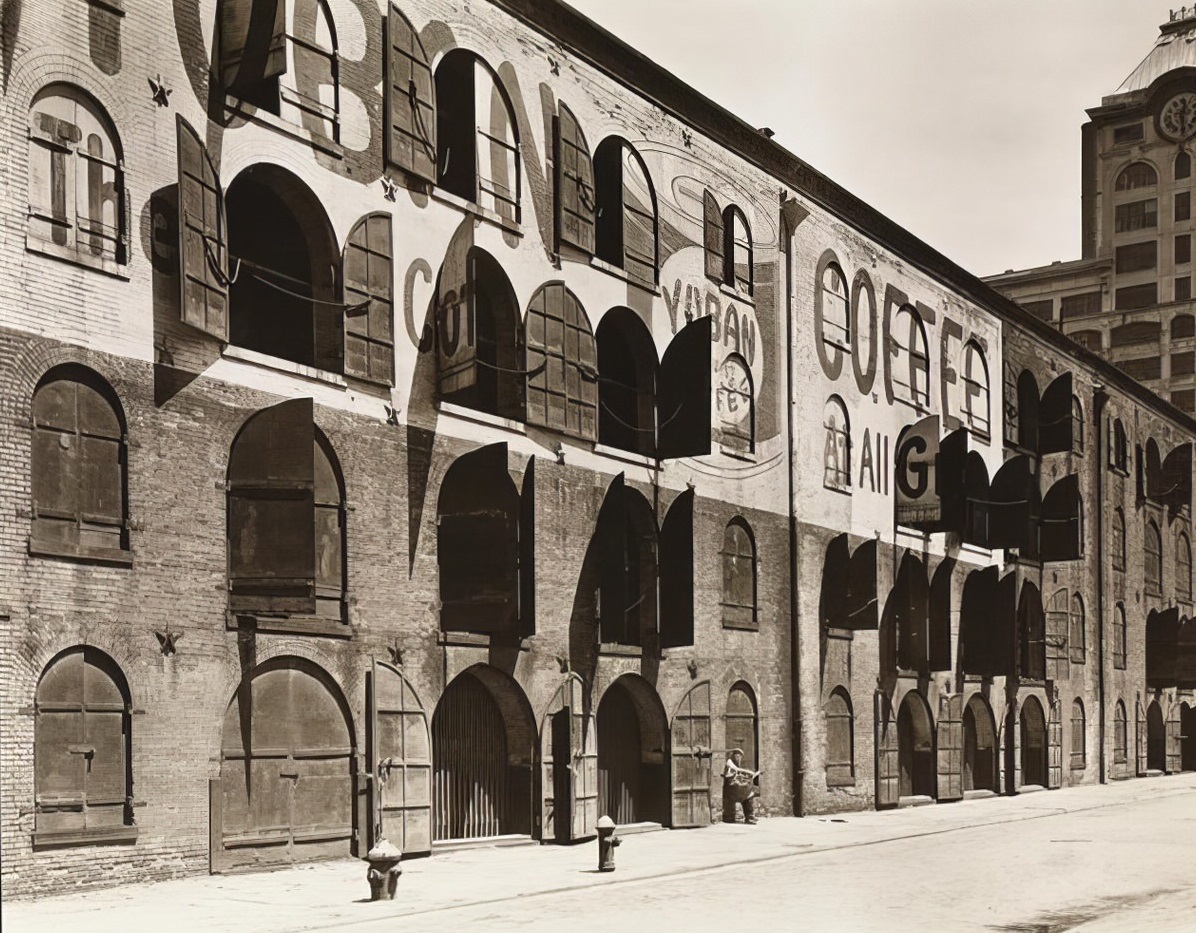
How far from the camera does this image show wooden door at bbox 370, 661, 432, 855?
808 inches

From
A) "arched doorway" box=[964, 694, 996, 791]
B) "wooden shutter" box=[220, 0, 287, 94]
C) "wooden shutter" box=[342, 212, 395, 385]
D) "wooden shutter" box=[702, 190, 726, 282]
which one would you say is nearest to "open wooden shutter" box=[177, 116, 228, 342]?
"wooden shutter" box=[220, 0, 287, 94]

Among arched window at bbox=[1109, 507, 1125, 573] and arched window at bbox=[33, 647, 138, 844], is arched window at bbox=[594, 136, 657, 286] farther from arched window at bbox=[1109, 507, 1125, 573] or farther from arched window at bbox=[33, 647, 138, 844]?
arched window at bbox=[1109, 507, 1125, 573]

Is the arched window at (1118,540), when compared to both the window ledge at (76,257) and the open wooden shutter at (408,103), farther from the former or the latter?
the window ledge at (76,257)

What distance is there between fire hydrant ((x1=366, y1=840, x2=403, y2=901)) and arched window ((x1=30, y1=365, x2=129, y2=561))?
4.21 meters

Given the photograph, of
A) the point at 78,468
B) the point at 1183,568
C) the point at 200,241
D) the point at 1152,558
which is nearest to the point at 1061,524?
the point at 1152,558

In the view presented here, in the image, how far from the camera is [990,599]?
39.6 m

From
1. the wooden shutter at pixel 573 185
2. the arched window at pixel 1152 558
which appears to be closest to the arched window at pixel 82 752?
the wooden shutter at pixel 573 185

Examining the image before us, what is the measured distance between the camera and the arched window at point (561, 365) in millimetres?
24281

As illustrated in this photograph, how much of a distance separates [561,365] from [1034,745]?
80.1 feet

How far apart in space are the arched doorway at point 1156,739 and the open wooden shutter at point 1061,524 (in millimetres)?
14236

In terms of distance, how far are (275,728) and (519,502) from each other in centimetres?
518

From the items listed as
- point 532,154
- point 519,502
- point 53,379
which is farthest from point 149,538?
point 532,154

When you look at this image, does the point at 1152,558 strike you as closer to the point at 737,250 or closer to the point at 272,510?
the point at 737,250

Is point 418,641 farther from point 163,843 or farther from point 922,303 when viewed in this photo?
point 922,303
